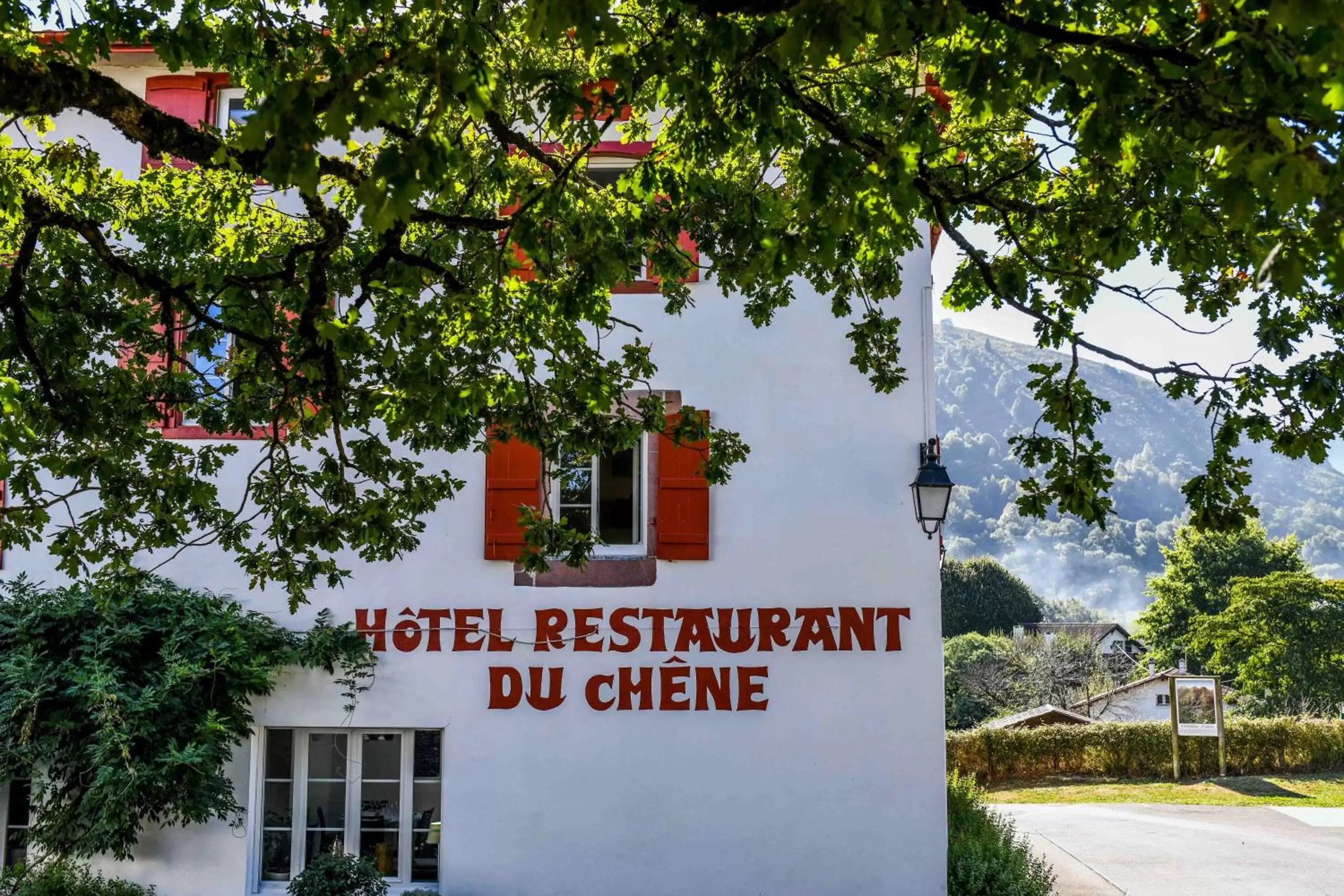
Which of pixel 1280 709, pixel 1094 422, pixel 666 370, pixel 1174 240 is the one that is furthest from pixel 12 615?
pixel 1280 709

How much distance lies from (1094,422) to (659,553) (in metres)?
4.41

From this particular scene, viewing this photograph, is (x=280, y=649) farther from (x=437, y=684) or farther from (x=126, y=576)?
(x=126, y=576)

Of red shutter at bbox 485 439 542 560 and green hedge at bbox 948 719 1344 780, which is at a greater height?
red shutter at bbox 485 439 542 560

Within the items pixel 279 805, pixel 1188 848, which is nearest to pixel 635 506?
pixel 279 805

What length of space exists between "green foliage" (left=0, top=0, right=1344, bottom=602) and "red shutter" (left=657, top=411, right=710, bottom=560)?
84.8 inches

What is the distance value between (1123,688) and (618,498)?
108 feet

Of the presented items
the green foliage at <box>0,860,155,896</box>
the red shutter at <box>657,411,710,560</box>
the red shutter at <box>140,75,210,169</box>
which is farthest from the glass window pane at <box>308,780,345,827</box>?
the red shutter at <box>140,75,210,169</box>

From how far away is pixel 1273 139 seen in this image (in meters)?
3.27

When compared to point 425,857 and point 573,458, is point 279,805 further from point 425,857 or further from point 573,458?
point 573,458

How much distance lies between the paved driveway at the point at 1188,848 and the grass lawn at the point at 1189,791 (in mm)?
A: 1051

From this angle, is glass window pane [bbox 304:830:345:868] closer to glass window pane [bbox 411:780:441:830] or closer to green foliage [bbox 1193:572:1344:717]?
glass window pane [bbox 411:780:441:830]

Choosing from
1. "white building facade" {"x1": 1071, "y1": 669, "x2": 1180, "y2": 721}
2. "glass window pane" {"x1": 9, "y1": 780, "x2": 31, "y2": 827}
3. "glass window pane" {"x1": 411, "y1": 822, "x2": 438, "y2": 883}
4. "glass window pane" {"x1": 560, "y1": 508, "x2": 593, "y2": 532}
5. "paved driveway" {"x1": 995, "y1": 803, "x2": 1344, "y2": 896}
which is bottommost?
"paved driveway" {"x1": 995, "y1": 803, "x2": 1344, "y2": 896}

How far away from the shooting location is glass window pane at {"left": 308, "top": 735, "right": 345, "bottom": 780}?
32.7 ft

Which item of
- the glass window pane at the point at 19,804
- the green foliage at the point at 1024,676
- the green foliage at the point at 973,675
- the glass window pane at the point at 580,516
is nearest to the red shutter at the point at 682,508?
the glass window pane at the point at 580,516
